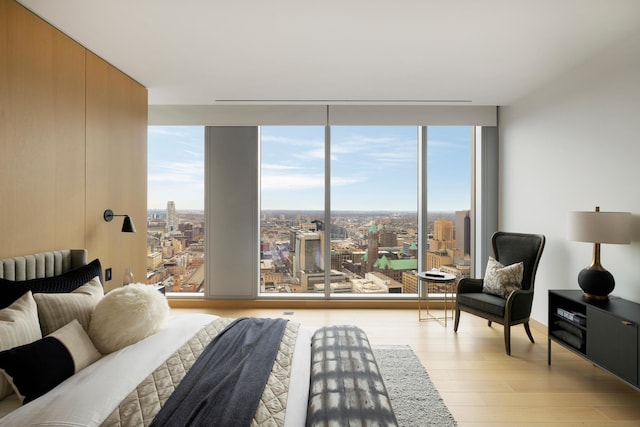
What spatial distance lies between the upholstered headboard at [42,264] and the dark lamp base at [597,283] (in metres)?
4.09

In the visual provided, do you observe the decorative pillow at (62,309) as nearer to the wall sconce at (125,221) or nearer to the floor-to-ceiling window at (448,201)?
the wall sconce at (125,221)

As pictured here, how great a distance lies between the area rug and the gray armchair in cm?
89

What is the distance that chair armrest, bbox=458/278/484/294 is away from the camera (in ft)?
11.8

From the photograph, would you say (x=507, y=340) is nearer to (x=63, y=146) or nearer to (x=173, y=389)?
(x=173, y=389)

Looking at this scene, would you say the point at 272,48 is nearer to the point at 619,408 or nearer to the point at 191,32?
the point at 191,32

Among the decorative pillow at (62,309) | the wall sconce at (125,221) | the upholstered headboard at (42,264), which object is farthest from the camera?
the wall sconce at (125,221)

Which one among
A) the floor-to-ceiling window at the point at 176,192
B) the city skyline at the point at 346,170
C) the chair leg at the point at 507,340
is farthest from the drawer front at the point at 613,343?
the floor-to-ceiling window at the point at 176,192

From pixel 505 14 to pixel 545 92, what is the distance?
1811 mm

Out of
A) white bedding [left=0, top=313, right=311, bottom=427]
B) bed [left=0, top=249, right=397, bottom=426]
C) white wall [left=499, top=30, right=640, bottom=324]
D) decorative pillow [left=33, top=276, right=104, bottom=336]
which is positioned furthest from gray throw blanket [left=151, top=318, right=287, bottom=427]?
white wall [left=499, top=30, right=640, bottom=324]

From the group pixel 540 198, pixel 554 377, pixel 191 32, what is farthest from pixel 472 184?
pixel 191 32

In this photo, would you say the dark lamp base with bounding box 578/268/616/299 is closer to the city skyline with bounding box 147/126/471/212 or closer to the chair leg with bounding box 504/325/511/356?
the chair leg with bounding box 504/325/511/356

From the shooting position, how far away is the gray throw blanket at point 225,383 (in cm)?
124

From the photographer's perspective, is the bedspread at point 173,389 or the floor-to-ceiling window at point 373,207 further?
the floor-to-ceiling window at point 373,207

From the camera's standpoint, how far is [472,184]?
4.61 metres
